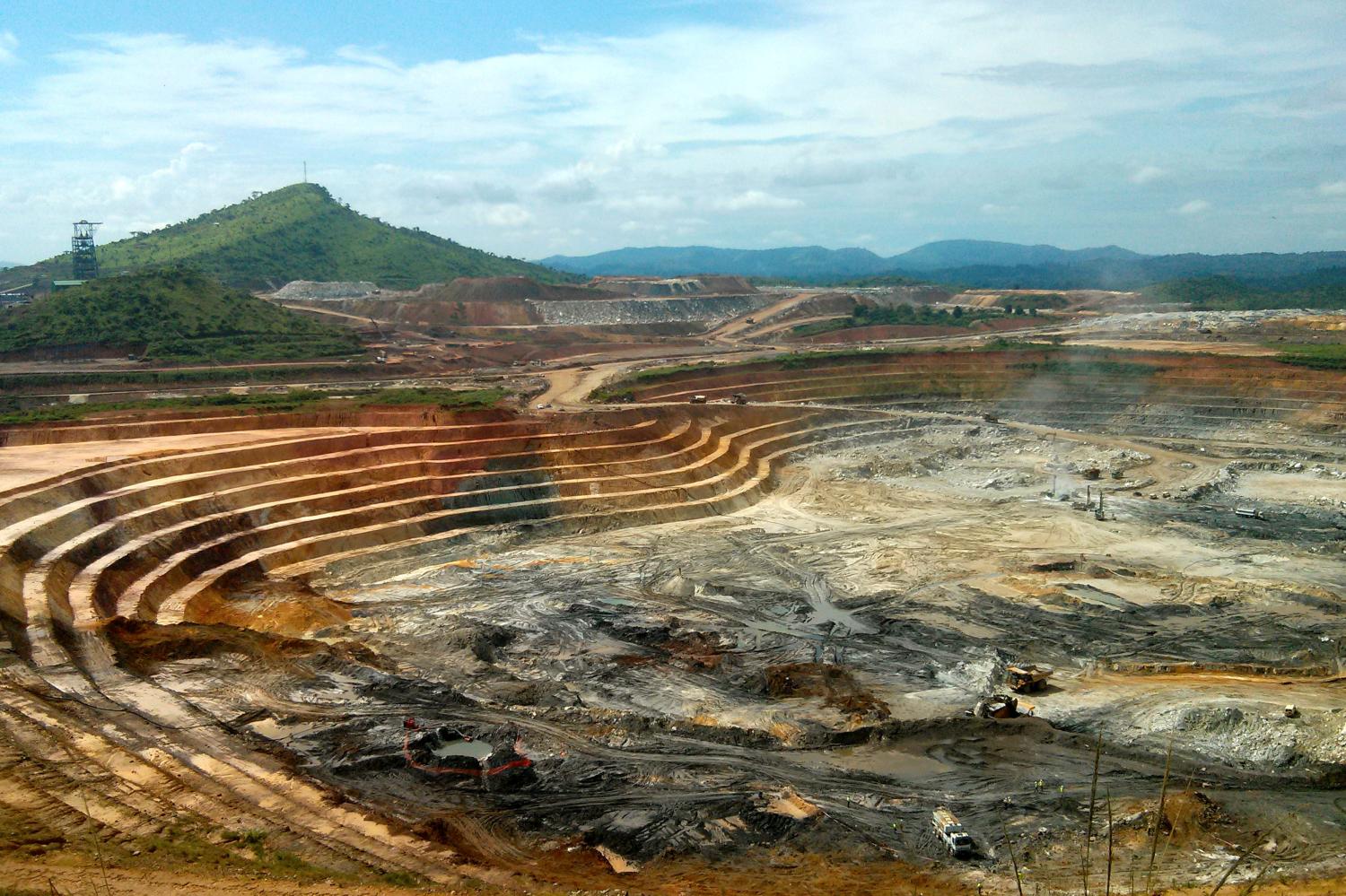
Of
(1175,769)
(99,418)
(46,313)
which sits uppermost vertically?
(46,313)

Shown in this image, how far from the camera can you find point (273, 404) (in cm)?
6041

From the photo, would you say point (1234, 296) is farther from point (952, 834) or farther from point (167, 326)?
point (952, 834)

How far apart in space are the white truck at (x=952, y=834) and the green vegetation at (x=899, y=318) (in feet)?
311

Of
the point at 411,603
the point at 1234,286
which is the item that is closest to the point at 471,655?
the point at 411,603

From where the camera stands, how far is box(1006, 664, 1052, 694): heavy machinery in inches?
1185

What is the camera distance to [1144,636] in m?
34.4

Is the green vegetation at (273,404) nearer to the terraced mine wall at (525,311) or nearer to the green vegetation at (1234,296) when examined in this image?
the terraced mine wall at (525,311)

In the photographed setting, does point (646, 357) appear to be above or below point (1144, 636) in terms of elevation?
above

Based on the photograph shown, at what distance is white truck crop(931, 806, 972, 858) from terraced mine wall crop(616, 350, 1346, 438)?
51.3 metres

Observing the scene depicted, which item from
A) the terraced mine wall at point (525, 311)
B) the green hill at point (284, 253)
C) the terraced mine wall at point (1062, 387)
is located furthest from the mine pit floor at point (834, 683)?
the green hill at point (284, 253)

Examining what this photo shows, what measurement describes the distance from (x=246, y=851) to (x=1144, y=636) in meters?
28.9

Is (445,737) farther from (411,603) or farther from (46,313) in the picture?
(46,313)

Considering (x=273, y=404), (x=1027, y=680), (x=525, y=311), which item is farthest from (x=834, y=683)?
(x=525, y=311)

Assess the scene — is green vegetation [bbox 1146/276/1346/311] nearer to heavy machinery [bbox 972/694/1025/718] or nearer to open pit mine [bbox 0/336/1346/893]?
open pit mine [bbox 0/336/1346/893]
